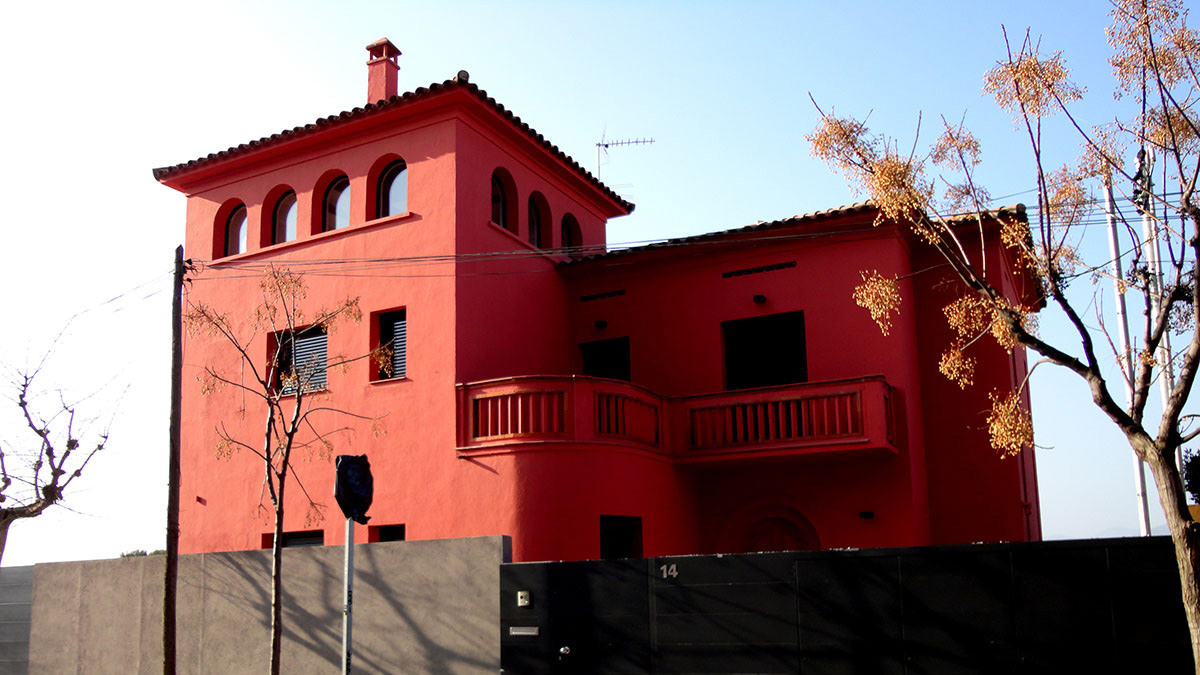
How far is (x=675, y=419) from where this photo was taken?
16.3 m

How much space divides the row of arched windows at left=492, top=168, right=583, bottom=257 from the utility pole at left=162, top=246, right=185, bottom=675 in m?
5.15

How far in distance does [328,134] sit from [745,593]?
408 inches

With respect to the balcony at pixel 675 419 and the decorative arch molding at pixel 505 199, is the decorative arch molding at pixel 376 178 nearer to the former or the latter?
the decorative arch molding at pixel 505 199

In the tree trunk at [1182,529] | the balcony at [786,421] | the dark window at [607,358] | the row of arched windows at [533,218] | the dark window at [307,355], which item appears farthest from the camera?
the dark window at [607,358]

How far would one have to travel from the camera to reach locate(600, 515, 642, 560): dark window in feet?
49.0

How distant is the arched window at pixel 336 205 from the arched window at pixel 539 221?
3.17 meters

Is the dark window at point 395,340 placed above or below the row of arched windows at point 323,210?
below

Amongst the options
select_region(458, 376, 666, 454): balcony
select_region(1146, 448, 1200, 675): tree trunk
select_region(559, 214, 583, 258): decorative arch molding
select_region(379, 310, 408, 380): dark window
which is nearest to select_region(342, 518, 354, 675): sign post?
select_region(458, 376, 666, 454): balcony

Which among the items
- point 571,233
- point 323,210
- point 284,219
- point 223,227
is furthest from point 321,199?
point 571,233

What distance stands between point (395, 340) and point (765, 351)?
19.4 ft

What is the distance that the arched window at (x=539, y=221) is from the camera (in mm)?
18625

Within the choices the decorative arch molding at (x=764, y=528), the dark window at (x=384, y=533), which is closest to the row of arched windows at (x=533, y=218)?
the dark window at (x=384, y=533)

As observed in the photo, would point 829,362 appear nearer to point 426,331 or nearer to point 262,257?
point 426,331

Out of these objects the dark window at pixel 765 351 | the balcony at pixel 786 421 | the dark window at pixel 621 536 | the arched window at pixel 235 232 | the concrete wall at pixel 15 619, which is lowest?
the concrete wall at pixel 15 619
